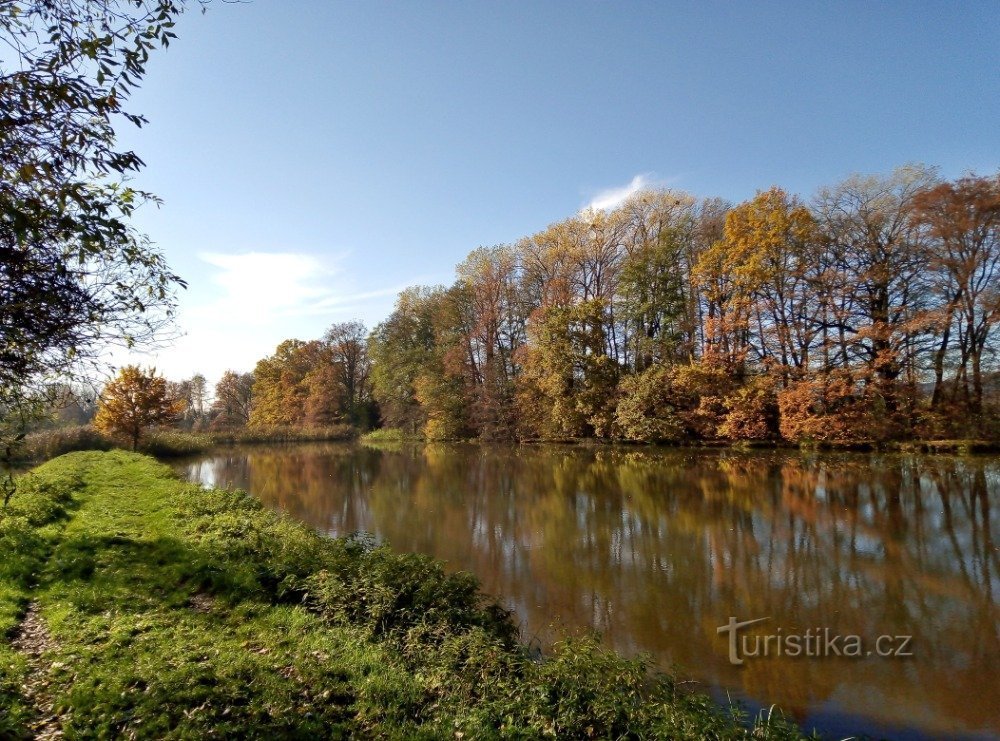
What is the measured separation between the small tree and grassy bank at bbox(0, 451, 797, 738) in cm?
2531

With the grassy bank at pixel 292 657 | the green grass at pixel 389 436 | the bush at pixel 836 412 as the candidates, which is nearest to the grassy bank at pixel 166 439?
the green grass at pixel 389 436

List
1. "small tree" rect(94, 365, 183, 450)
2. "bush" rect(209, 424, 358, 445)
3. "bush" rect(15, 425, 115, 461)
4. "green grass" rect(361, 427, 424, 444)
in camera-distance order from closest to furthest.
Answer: "bush" rect(15, 425, 115, 461) → "small tree" rect(94, 365, 183, 450) → "green grass" rect(361, 427, 424, 444) → "bush" rect(209, 424, 358, 445)

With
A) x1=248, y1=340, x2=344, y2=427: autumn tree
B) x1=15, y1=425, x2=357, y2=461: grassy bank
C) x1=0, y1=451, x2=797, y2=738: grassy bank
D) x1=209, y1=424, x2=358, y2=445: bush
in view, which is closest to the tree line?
x1=15, y1=425, x2=357, y2=461: grassy bank

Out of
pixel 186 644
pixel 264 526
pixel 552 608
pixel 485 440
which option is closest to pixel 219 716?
pixel 186 644

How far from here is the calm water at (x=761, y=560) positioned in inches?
209

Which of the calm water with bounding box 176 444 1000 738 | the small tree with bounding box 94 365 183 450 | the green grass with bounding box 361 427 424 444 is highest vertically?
the small tree with bounding box 94 365 183 450

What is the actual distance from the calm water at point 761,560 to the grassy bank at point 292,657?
1432 millimetres

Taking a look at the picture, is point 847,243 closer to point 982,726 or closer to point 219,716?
point 982,726

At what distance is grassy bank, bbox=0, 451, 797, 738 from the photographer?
3.75 metres

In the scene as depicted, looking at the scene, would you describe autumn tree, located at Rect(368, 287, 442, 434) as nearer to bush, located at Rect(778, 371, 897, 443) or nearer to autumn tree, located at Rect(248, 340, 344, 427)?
autumn tree, located at Rect(248, 340, 344, 427)

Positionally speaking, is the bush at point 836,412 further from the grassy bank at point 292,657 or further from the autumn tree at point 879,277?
the grassy bank at point 292,657

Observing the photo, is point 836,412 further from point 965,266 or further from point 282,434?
A: point 282,434

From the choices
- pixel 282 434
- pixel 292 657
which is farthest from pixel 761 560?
pixel 282 434

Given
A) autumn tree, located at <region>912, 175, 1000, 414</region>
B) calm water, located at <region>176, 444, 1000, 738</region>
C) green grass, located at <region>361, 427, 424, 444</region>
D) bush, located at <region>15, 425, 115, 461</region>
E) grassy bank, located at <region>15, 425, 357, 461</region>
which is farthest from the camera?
green grass, located at <region>361, 427, 424, 444</region>
